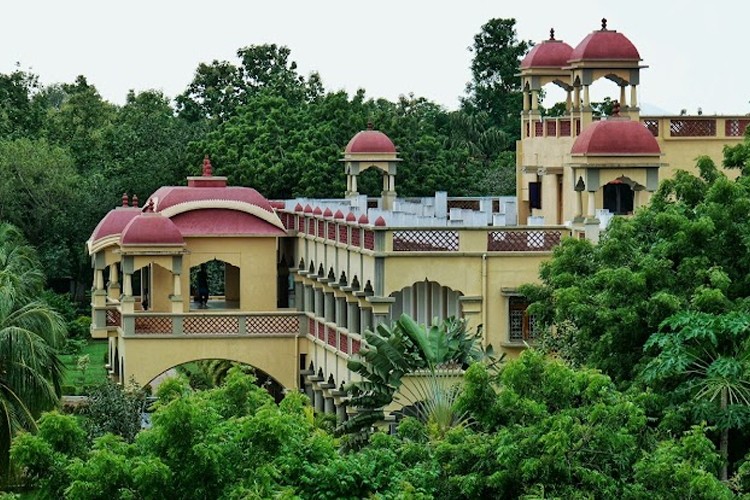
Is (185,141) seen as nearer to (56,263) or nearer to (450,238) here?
(56,263)

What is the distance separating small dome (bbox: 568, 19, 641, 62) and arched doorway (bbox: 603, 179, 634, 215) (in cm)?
258

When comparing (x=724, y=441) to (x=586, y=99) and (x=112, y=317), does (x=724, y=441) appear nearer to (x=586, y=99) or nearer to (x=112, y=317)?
(x=586, y=99)

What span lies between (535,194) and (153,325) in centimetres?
935

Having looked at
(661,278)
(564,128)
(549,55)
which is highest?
(549,55)

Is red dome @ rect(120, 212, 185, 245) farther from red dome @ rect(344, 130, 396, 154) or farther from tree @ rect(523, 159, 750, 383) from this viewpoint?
tree @ rect(523, 159, 750, 383)

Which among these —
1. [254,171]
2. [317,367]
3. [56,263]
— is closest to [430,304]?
[317,367]

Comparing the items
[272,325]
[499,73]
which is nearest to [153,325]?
[272,325]

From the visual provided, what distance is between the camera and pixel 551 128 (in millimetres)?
48000

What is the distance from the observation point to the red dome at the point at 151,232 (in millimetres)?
45688

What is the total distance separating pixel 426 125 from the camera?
7138 cm

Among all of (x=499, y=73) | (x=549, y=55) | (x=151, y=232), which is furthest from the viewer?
(x=499, y=73)

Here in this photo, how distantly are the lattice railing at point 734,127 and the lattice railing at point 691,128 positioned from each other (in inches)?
13.7

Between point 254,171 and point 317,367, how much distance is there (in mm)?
20663

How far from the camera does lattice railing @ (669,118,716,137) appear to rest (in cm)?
4381
